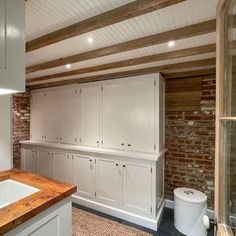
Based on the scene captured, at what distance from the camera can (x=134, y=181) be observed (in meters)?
2.67

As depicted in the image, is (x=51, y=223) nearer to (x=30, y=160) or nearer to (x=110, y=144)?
(x=110, y=144)

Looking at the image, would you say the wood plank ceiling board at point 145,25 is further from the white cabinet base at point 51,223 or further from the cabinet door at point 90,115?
the white cabinet base at point 51,223

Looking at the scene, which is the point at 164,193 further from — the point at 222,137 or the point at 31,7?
the point at 31,7

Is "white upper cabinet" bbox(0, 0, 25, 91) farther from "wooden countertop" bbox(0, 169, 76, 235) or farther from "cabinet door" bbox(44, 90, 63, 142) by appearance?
"cabinet door" bbox(44, 90, 63, 142)

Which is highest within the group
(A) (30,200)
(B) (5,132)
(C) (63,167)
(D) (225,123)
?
(D) (225,123)

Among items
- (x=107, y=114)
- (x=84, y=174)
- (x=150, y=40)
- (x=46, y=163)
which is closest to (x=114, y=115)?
(x=107, y=114)

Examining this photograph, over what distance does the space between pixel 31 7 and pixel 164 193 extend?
10.3 feet

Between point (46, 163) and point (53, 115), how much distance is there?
982 millimetres

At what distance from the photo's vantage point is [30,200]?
1.15 meters

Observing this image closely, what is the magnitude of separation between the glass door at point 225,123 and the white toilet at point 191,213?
5.07ft

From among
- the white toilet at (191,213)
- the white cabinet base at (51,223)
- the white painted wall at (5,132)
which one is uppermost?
the white painted wall at (5,132)

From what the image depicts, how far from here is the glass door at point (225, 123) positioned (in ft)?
3.07

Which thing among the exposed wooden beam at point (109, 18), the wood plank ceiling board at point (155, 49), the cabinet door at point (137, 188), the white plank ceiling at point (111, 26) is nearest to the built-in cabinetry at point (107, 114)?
the cabinet door at point (137, 188)

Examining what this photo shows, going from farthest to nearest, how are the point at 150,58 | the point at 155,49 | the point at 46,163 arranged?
the point at 46,163
the point at 150,58
the point at 155,49
